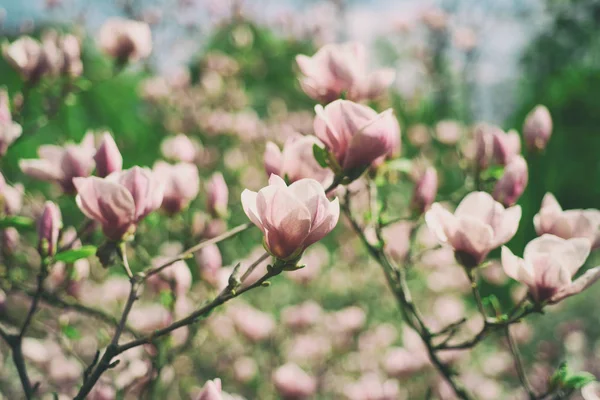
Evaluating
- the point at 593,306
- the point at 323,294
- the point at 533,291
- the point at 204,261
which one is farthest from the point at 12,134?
the point at 593,306

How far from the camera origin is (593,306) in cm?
447

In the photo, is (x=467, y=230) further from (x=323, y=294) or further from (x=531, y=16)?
(x=531, y=16)

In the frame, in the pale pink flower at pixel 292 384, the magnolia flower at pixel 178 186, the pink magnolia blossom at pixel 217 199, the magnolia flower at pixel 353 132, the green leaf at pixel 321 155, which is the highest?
the magnolia flower at pixel 353 132

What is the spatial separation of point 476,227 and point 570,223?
210 mm

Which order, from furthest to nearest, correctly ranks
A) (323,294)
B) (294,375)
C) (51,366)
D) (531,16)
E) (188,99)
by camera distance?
1. (531,16)
2. (188,99)
3. (323,294)
4. (51,366)
5. (294,375)

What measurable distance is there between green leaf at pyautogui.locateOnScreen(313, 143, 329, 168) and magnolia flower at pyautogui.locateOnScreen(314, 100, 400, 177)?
0.04ft

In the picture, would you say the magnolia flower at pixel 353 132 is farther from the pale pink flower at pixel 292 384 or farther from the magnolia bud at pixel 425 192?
the pale pink flower at pixel 292 384

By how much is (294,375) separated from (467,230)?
2.87ft

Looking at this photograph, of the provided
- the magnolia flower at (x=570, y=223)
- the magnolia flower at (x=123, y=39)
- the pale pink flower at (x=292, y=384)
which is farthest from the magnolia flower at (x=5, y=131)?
the magnolia flower at (x=570, y=223)

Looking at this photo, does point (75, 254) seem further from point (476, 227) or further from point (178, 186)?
point (476, 227)

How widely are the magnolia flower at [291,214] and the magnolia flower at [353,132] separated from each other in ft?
0.42

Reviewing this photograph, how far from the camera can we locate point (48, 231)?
86 centimetres

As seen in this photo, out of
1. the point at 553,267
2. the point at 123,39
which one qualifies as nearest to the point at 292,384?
the point at 553,267

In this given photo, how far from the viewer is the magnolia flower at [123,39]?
155 centimetres
